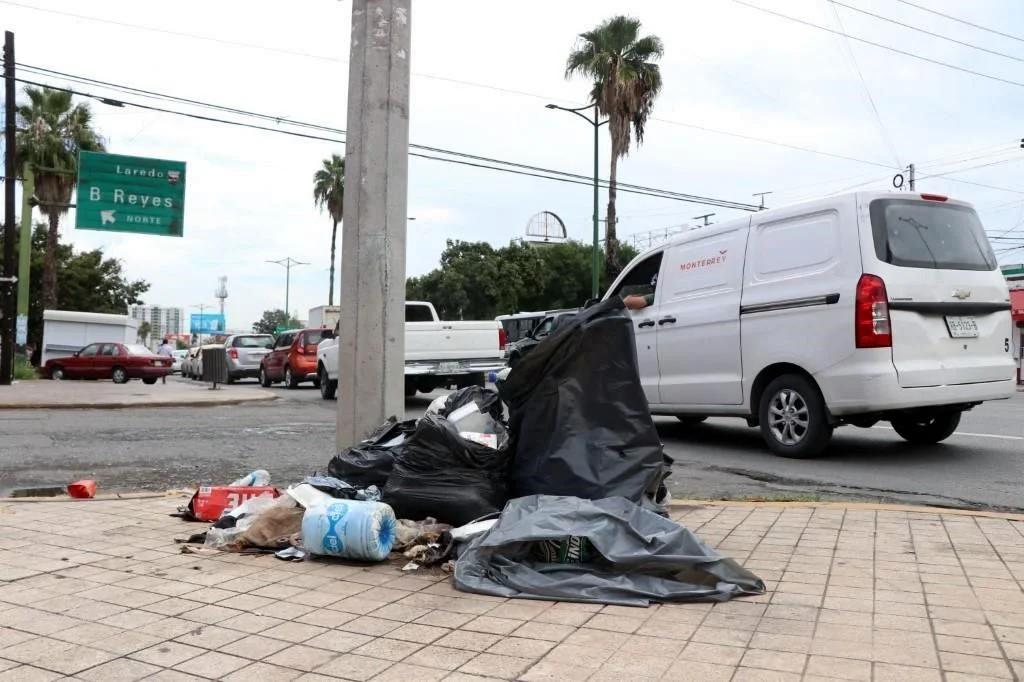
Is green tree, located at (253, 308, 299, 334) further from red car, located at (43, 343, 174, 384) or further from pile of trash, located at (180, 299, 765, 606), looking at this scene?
pile of trash, located at (180, 299, 765, 606)

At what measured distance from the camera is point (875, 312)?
6742 mm

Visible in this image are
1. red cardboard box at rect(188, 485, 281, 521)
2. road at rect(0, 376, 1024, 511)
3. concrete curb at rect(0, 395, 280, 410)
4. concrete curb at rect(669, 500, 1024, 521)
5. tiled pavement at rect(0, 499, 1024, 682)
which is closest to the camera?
tiled pavement at rect(0, 499, 1024, 682)

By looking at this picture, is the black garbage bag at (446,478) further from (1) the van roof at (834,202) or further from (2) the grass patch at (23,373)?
(2) the grass patch at (23,373)

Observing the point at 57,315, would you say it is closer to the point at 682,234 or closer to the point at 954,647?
the point at 682,234

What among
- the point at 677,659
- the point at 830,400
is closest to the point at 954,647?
the point at 677,659

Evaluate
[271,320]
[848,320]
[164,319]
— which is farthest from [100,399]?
[164,319]

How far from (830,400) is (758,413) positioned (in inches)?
36.8

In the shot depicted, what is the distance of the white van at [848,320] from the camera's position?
6.80 m

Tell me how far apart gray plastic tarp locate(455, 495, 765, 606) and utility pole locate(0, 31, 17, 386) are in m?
21.2

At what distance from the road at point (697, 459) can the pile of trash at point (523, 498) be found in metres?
2.04

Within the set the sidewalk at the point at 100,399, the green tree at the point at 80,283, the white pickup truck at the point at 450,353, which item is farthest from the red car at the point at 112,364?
the green tree at the point at 80,283

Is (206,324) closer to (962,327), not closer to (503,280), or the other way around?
(503,280)

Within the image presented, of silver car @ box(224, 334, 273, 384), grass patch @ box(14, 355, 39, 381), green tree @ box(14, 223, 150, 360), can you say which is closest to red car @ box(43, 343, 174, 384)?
grass patch @ box(14, 355, 39, 381)

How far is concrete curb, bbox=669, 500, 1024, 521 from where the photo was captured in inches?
202
